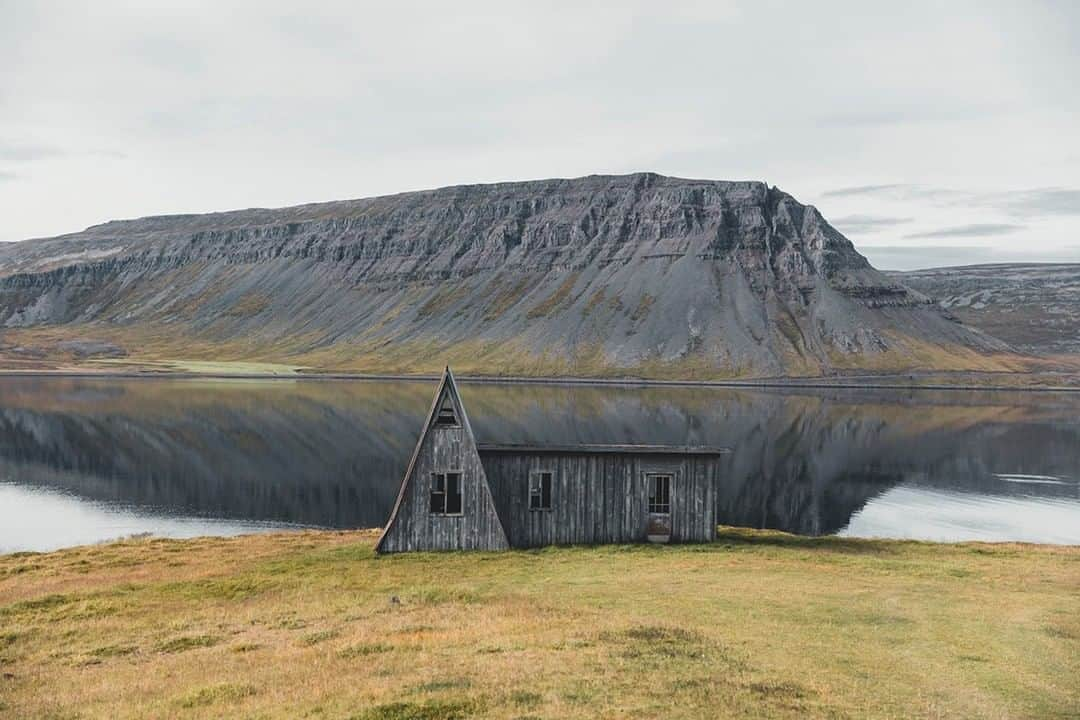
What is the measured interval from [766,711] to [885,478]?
72143 mm

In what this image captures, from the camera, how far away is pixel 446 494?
39.0m

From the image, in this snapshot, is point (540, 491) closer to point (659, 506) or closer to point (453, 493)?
point (453, 493)

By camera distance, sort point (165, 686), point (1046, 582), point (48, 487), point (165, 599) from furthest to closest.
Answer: point (48, 487) < point (1046, 582) < point (165, 599) < point (165, 686)

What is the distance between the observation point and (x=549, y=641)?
839 inches

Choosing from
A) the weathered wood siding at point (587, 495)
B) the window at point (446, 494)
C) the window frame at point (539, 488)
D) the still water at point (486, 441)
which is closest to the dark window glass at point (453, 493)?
the window at point (446, 494)

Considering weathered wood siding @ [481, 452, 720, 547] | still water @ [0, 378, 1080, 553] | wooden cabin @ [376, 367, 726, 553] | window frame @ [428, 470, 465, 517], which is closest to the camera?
wooden cabin @ [376, 367, 726, 553]

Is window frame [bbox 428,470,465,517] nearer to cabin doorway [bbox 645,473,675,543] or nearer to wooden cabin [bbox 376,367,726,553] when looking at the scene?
wooden cabin [bbox 376,367,726,553]

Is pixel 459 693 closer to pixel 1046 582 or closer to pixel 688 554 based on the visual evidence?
pixel 688 554

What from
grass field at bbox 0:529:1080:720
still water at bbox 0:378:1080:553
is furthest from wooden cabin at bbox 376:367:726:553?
still water at bbox 0:378:1080:553

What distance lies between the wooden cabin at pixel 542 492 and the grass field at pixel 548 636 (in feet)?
5.79

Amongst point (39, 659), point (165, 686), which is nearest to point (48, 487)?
point (39, 659)

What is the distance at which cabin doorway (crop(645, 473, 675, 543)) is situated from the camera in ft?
131

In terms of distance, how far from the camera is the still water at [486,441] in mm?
62344

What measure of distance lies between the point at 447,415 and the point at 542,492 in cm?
536
